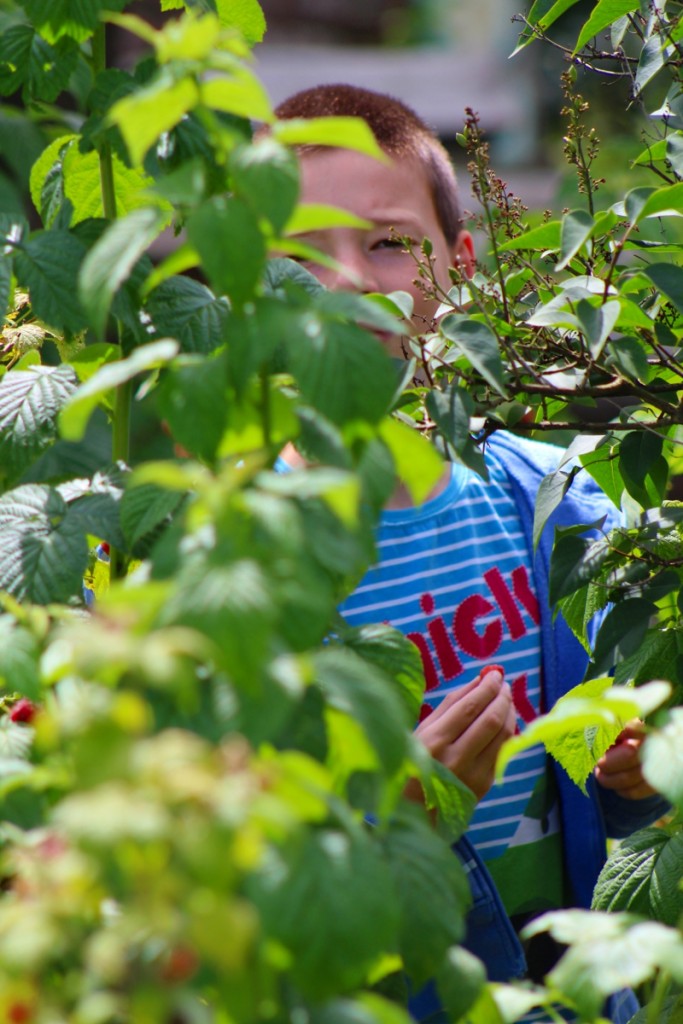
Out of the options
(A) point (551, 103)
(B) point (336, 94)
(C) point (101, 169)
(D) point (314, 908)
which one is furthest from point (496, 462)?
(A) point (551, 103)

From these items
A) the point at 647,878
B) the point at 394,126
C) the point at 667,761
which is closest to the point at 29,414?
the point at 667,761

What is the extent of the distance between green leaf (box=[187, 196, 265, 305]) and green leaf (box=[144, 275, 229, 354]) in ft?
0.82

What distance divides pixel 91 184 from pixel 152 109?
40cm

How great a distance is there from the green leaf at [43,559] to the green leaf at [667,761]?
1.24 ft

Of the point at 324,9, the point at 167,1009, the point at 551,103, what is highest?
the point at 324,9

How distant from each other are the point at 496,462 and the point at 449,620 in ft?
0.95

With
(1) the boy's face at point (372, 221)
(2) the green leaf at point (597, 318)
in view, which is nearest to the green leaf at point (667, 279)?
(2) the green leaf at point (597, 318)

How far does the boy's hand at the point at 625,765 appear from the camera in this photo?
4.50 ft

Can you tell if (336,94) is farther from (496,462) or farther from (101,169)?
(101,169)

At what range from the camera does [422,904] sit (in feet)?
1.96

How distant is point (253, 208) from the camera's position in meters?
0.59

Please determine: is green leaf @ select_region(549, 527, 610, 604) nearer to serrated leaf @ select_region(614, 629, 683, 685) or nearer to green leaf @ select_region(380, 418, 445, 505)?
serrated leaf @ select_region(614, 629, 683, 685)

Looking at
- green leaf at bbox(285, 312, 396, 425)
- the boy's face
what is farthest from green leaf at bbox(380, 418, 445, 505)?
the boy's face

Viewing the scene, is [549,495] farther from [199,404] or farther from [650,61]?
[199,404]
